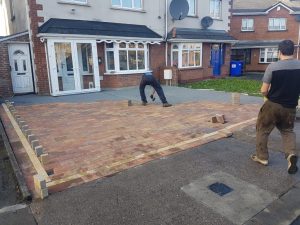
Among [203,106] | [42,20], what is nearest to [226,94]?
[203,106]

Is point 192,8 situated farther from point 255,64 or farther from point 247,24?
point 255,64

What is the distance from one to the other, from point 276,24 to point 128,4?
63.8 ft

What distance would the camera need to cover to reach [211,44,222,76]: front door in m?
19.3

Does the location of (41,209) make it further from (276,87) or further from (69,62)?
(69,62)

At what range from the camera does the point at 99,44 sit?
13391mm

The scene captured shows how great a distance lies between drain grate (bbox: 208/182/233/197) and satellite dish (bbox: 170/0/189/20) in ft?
46.7

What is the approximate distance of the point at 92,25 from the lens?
12797 millimetres

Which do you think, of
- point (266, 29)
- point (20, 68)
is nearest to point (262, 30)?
point (266, 29)

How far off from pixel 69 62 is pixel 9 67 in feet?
8.40

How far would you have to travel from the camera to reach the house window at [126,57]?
1376 cm

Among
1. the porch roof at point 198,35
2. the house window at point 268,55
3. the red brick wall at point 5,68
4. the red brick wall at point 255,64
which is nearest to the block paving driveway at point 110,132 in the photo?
the red brick wall at point 5,68

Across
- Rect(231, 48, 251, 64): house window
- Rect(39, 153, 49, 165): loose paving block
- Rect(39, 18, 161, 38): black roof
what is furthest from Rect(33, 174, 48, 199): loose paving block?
Rect(231, 48, 251, 64): house window

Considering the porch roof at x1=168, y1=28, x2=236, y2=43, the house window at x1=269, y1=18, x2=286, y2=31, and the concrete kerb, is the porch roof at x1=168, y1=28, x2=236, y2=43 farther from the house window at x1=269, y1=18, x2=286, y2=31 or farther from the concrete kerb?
the concrete kerb

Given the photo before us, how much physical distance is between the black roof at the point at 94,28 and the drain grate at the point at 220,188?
33.0 feet
